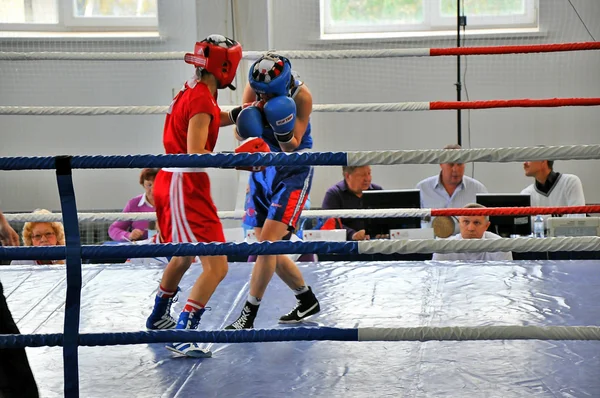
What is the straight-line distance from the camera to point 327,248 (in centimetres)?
177

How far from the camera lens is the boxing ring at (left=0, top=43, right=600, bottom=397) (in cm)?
178

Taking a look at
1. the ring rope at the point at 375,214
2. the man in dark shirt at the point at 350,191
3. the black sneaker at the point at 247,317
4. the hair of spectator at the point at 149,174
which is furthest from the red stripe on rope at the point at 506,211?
the hair of spectator at the point at 149,174

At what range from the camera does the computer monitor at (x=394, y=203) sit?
382 centimetres

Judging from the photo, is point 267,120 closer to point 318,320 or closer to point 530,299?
point 318,320

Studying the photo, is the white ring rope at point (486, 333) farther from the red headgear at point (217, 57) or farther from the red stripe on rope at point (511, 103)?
the red stripe on rope at point (511, 103)

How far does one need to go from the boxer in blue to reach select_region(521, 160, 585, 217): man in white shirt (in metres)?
2.30

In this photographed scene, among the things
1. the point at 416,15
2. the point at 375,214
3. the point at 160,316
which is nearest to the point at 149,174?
the point at 375,214

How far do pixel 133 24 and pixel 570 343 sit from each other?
179 inches

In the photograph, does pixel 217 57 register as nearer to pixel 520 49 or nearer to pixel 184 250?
pixel 184 250

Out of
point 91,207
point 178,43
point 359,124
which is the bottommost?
point 91,207

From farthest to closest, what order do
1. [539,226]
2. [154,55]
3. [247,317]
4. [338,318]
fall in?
[539,226] < [154,55] < [338,318] < [247,317]

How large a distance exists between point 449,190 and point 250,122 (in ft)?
8.39

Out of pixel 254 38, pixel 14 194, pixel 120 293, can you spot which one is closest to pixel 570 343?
pixel 120 293

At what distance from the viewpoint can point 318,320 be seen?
269 cm
